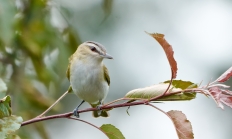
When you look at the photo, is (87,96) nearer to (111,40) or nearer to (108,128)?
(108,128)

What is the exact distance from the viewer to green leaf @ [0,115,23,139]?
1.69m

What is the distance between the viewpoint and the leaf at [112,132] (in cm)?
196

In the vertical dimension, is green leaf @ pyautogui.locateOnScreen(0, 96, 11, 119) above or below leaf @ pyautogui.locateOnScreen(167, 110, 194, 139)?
above

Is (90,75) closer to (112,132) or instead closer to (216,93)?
(112,132)

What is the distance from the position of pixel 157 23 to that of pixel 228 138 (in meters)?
2.84

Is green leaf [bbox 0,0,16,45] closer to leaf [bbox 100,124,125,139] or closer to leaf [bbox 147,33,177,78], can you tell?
leaf [bbox 100,124,125,139]

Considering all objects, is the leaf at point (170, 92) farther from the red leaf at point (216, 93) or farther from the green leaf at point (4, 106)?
the green leaf at point (4, 106)

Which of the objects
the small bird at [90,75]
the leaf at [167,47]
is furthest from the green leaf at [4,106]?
the small bird at [90,75]

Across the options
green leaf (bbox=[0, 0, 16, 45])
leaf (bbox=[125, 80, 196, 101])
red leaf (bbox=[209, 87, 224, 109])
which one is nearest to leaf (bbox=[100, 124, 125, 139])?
leaf (bbox=[125, 80, 196, 101])

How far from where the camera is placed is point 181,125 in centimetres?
178

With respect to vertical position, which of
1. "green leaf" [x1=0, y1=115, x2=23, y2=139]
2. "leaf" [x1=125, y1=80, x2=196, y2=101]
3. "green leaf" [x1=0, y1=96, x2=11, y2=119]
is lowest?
"leaf" [x1=125, y1=80, x2=196, y2=101]

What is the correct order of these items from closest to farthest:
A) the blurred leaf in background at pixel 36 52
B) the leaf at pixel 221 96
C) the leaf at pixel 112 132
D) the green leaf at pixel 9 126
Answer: the leaf at pixel 221 96, the green leaf at pixel 9 126, the leaf at pixel 112 132, the blurred leaf in background at pixel 36 52

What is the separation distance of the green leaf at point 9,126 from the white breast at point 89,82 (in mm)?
→ 1405

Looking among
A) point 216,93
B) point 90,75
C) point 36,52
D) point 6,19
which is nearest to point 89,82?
point 90,75
